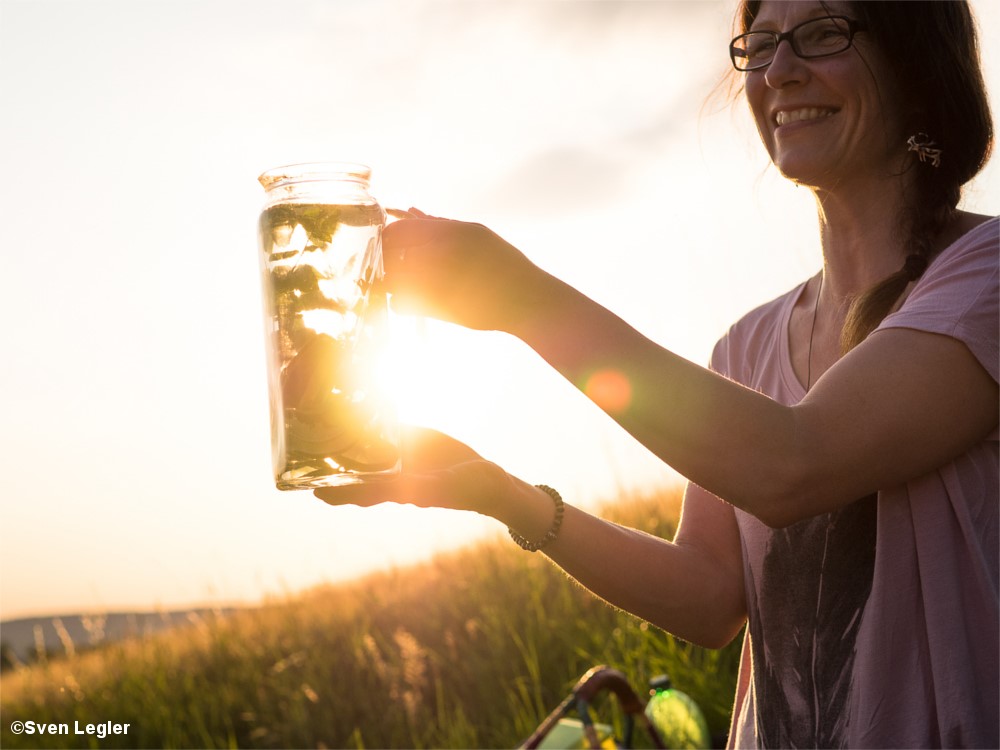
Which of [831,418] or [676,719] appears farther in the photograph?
[676,719]

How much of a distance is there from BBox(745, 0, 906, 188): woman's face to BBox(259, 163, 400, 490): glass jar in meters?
0.88

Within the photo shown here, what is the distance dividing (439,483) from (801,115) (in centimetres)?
105

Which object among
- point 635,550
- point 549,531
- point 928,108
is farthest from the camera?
point 635,550

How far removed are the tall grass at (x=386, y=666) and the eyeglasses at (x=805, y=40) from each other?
121 inches

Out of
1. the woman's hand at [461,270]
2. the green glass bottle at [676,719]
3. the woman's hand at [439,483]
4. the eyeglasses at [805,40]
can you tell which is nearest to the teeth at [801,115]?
the eyeglasses at [805,40]

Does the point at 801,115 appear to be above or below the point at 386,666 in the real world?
above

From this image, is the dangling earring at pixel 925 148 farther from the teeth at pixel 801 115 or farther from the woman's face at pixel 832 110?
the teeth at pixel 801 115

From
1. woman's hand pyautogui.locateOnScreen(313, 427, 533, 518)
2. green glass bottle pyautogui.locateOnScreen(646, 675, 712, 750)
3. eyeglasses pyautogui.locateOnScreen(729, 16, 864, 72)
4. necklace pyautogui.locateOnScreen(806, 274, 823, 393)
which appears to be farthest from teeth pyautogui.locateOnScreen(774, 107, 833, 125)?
green glass bottle pyautogui.locateOnScreen(646, 675, 712, 750)

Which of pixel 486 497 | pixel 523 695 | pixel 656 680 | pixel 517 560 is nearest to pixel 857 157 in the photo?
pixel 486 497

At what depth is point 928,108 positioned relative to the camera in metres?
2.04

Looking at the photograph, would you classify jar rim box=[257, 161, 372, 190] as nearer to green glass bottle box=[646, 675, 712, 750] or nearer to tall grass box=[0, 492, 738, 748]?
green glass bottle box=[646, 675, 712, 750]

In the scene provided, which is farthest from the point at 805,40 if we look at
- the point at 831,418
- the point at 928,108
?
the point at 831,418

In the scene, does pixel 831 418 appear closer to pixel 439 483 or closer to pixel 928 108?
pixel 439 483

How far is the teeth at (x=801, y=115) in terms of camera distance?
2043 mm
